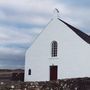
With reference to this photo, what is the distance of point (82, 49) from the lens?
32344 mm

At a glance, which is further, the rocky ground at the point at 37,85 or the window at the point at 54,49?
the window at the point at 54,49

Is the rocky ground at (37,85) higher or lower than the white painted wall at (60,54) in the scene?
lower

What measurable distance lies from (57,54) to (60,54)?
44cm

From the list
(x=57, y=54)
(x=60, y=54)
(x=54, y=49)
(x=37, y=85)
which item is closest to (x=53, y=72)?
(x=57, y=54)

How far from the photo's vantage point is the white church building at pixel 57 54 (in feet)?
106

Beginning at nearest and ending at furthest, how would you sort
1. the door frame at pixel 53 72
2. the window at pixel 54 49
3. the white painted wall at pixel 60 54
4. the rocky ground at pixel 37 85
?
the rocky ground at pixel 37 85, the white painted wall at pixel 60 54, the door frame at pixel 53 72, the window at pixel 54 49

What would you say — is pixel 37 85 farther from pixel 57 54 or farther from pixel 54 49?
pixel 54 49

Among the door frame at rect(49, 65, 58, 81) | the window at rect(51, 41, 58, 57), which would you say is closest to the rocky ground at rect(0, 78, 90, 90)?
the door frame at rect(49, 65, 58, 81)

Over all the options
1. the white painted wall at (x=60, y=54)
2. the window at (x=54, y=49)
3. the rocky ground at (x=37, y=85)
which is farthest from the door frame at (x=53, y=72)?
the rocky ground at (x=37, y=85)

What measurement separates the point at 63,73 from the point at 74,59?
1.96m

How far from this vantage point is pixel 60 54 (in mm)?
33969

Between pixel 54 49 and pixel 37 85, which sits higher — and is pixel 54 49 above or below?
above

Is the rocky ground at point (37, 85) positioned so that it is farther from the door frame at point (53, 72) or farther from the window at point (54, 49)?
the window at point (54, 49)

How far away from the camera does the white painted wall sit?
32.2 meters
